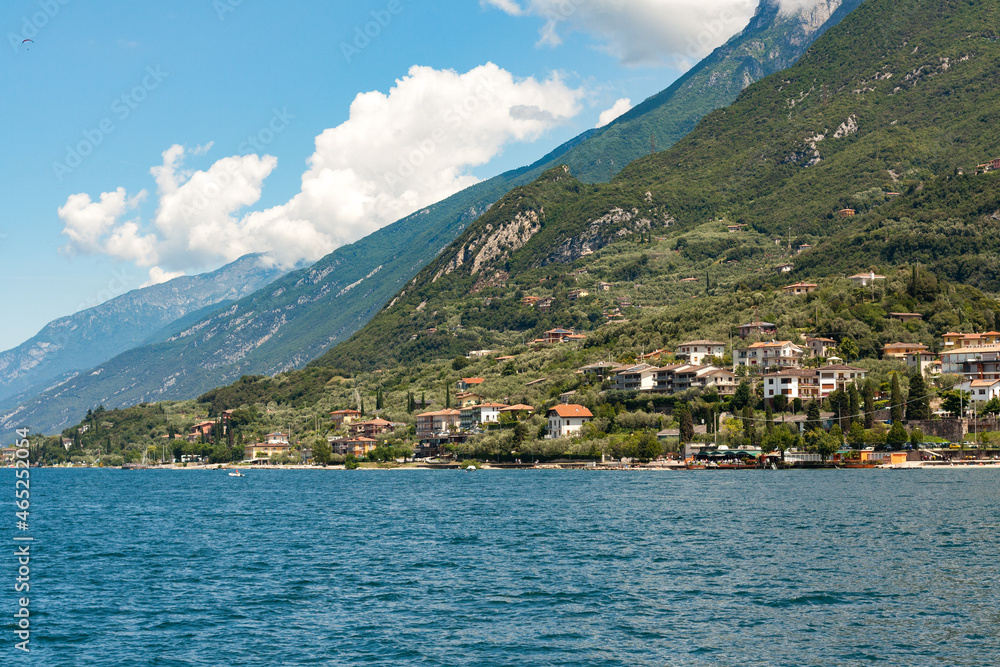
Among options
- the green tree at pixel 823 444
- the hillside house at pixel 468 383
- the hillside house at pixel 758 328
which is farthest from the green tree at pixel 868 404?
the hillside house at pixel 468 383

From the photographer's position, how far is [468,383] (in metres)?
193

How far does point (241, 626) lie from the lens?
1341 inches

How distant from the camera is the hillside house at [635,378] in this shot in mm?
145250

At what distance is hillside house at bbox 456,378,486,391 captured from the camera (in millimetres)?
189975

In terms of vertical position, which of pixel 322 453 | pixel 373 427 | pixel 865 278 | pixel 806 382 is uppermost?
pixel 865 278

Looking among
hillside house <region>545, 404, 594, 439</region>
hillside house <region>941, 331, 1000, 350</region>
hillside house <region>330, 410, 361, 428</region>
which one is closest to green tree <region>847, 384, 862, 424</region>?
hillside house <region>941, 331, 1000, 350</region>

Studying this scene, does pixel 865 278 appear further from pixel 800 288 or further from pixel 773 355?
pixel 773 355

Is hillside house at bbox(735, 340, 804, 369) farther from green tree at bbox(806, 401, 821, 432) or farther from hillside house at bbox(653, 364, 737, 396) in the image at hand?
green tree at bbox(806, 401, 821, 432)

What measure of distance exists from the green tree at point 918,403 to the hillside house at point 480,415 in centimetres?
6248

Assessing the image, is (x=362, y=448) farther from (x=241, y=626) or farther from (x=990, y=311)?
(x=241, y=626)

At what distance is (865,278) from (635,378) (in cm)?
5456

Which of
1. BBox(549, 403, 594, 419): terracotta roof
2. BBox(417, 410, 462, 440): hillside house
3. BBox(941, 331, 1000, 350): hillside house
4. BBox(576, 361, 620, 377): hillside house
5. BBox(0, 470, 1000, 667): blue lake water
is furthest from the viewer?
BBox(417, 410, 462, 440): hillside house

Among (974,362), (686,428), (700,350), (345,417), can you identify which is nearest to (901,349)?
(974,362)

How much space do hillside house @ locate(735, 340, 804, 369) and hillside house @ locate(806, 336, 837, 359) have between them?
1938 mm
